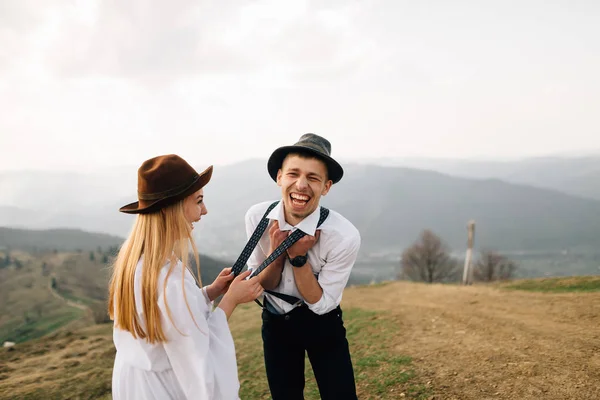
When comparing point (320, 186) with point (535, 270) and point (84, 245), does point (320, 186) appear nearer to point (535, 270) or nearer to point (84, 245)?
point (84, 245)

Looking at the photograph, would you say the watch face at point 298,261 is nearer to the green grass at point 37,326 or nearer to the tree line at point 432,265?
the tree line at point 432,265

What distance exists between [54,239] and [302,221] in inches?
6405

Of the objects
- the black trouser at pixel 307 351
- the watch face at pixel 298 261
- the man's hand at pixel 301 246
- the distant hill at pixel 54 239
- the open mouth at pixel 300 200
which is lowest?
the distant hill at pixel 54 239

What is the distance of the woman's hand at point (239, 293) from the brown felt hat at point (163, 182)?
69cm

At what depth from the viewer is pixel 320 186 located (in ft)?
9.51

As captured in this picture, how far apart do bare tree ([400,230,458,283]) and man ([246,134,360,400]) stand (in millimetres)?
51423

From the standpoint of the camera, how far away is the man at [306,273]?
284cm

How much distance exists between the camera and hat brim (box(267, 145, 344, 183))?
283 centimetres

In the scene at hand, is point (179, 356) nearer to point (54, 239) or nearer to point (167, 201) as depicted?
point (167, 201)

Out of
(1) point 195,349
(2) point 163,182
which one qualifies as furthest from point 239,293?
(2) point 163,182

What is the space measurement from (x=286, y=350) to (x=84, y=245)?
153550 mm

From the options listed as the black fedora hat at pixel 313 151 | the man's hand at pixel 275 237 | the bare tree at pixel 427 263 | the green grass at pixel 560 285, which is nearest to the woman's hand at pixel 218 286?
the man's hand at pixel 275 237

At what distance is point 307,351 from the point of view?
2.89 metres

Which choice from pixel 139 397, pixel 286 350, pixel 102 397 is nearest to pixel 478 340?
pixel 286 350
